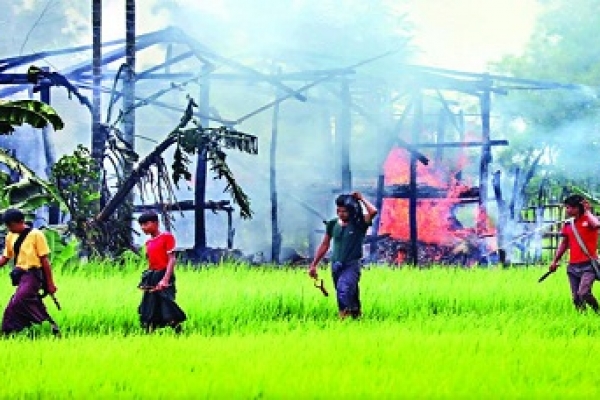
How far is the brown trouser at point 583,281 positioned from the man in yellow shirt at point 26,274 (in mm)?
5393

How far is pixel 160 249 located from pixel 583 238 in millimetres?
4586

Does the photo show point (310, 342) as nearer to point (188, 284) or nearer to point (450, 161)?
point (188, 284)

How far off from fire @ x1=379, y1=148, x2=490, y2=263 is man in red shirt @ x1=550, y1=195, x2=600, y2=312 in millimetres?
6970

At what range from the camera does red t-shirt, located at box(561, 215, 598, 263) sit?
13.7 meters

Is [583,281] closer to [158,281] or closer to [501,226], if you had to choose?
[158,281]

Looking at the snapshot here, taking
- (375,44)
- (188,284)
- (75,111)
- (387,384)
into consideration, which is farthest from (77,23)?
(387,384)

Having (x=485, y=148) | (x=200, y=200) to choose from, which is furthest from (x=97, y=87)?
(x=485, y=148)

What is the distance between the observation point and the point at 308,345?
35.3 feet

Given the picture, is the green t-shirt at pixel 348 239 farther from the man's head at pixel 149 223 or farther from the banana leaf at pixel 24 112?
the banana leaf at pixel 24 112

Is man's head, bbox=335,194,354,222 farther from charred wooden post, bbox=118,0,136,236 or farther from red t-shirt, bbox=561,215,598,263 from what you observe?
charred wooden post, bbox=118,0,136,236

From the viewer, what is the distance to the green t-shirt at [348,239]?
1273 centimetres

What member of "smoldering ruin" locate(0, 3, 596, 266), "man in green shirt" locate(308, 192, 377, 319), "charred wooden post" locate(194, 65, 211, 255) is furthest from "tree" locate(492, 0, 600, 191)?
"man in green shirt" locate(308, 192, 377, 319)

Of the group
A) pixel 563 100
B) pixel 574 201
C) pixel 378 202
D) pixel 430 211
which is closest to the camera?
pixel 574 201

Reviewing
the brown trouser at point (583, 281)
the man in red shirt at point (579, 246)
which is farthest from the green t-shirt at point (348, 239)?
the brown trouser at point (583, 281)
